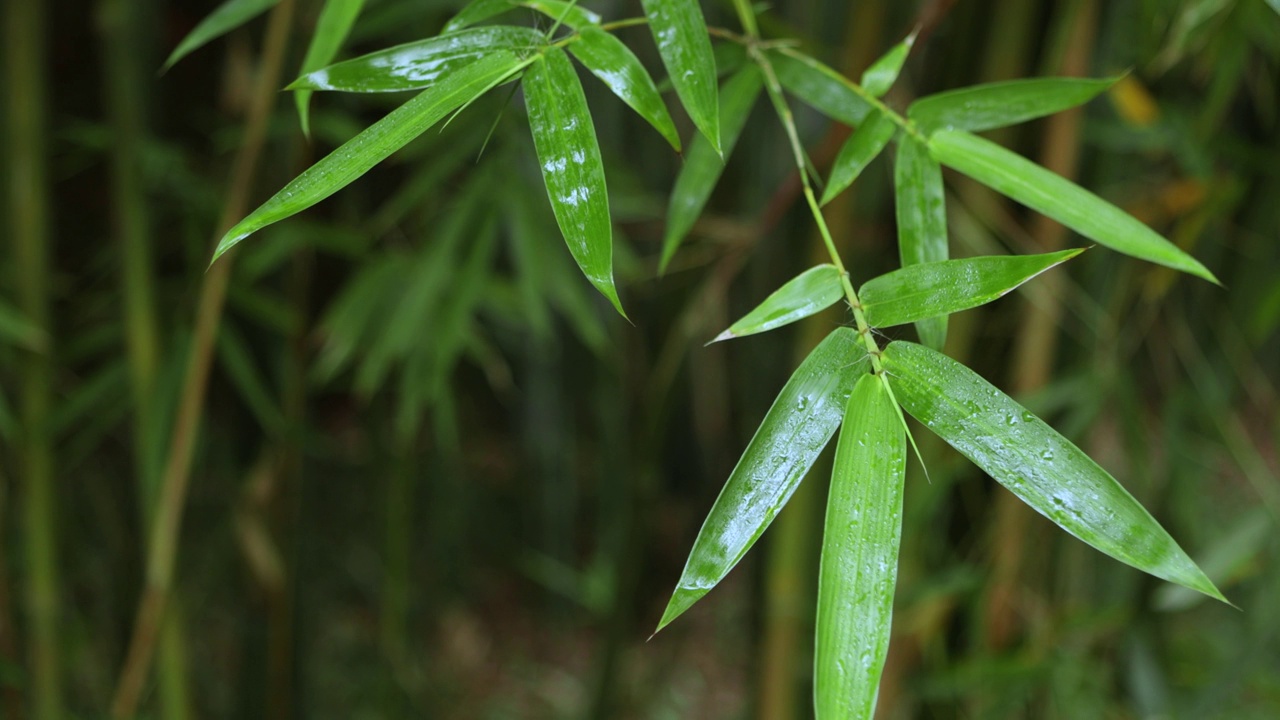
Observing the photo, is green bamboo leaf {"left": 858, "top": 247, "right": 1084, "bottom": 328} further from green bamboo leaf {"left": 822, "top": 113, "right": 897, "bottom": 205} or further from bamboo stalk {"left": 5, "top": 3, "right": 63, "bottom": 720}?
bamboo stalk {"left": 5, "top": 3, "right": 63, "bottom": 720}

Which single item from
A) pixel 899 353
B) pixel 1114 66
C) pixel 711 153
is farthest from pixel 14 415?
pixel 1114 66

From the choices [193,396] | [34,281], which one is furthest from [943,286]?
[34,281]

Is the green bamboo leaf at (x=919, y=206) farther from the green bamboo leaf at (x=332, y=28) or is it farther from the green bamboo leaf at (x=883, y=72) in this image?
the green bamboo leaf at (x=332, y=28)

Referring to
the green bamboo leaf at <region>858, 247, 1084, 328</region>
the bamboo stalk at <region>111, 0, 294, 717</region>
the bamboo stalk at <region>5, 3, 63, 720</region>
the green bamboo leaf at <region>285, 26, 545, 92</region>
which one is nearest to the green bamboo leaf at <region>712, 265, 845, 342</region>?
the green bamboo leaf at <region>858, 247, 1084, 328</region>

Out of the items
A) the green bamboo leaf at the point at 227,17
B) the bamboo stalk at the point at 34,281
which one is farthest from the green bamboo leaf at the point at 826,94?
the bamboo stalk at the point at 34,281

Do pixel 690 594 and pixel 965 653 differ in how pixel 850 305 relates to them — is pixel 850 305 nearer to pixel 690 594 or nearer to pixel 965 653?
pixel 690 594

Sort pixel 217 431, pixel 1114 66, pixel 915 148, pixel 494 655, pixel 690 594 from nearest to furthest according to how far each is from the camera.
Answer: pixel 690 594 → pixel 915 148 → pixel 1114 66 → pixel 217 431 → pixel 494 655
